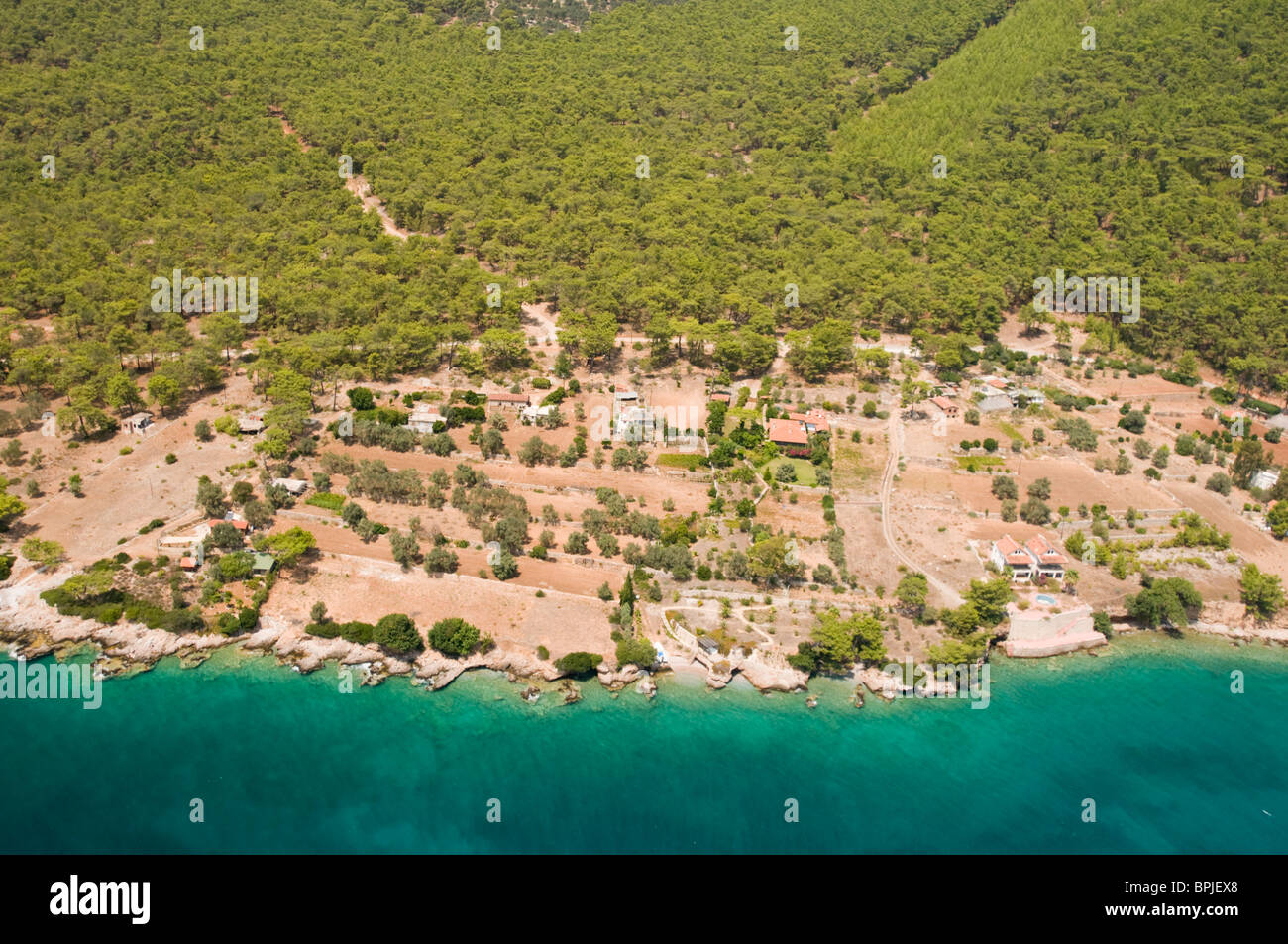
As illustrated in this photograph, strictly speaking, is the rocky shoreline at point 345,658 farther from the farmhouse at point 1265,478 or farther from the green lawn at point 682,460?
the farmhouse at point 1265,478

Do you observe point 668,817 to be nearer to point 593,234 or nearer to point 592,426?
point 592,426

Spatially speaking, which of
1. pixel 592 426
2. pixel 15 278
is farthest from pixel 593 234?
pixel 15 278

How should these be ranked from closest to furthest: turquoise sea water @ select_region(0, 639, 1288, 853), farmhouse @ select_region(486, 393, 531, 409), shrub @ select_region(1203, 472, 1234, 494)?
turquoise sea water @ select_region(0, 639, 1288, 853), shrub @ select_region(1203, 472, 1234, 494), farmhouse @ select_region(486, 393, 531, 409)

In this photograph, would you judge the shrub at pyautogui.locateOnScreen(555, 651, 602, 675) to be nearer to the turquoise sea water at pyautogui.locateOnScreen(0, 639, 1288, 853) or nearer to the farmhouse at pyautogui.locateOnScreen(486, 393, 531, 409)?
the turquoise sea water at pyautogui.locateOnScreen(0, 639, 1288, 853)

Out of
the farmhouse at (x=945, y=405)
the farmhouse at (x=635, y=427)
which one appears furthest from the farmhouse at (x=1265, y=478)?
the farmhouse at (x=635, y=427)

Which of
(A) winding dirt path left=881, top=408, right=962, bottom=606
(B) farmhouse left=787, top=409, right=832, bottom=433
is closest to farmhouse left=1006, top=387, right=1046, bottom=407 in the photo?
(A) winding dirt path left=881, top=408, right=962, bottom=606

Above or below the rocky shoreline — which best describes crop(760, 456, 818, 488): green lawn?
above

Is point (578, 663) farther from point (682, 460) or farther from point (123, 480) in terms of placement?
point (123, 480)
